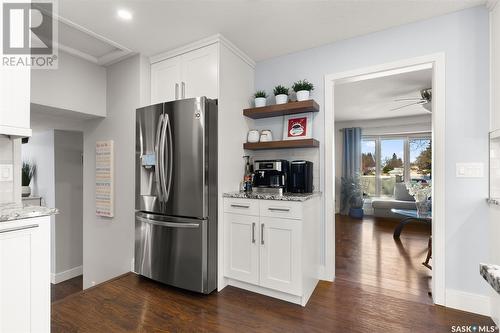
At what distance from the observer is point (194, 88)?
103 inches

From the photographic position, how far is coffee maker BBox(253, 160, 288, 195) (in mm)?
2518

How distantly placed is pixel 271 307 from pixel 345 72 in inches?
93.8

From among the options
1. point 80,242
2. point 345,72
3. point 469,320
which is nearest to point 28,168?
point 80,242

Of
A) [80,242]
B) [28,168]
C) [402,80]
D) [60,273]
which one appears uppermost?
[402,80]

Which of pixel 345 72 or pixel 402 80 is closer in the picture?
pixel 345 72

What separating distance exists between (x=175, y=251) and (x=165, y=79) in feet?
6.28

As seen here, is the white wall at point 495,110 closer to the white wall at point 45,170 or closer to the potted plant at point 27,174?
the white wall at point 45,170

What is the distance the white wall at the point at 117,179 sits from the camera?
2.90 metres

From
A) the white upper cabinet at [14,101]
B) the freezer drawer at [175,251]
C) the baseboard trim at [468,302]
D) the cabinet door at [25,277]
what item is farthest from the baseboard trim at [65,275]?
the baseboard trim at [468,302]

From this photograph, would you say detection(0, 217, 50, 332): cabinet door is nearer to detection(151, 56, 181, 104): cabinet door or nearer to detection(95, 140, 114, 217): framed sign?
detection(95, 140, 114, 217): framed sign

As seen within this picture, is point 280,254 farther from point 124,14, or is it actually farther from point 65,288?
point 65,288

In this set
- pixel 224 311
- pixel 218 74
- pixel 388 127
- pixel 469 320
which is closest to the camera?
pixel 469 320

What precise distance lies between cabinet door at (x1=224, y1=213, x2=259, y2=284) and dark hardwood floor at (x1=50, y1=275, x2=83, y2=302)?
109 inches

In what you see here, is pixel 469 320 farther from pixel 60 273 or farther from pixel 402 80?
pixel 60 273
